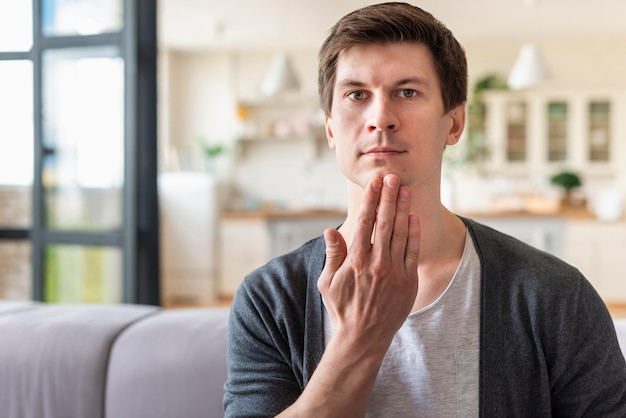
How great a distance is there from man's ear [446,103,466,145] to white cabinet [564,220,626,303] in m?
5.23

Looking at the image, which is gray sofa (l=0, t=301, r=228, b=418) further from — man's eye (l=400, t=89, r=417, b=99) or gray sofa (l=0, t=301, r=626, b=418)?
man's eye (l=400, t=89, r=417, b=99)

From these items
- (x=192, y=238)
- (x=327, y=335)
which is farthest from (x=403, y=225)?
(x=192, y=238)

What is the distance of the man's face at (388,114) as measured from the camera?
3.54 ft

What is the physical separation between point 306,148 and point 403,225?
659 centimetres

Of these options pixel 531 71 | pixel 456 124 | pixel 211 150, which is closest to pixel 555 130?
pixel 531 71

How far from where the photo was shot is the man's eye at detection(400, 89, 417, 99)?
1113 millimetres

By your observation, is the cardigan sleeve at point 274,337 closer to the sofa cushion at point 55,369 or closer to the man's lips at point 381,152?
the man's lips at point 381,152

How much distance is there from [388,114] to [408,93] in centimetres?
6

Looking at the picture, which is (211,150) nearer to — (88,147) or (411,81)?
(88,147)

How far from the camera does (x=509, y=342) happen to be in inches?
43.1

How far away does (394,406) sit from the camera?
110cm

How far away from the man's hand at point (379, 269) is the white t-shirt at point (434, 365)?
0.10m

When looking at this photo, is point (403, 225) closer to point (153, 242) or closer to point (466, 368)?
point (466, 368)

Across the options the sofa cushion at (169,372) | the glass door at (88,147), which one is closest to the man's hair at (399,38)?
the sofa cushion at (169,372)
